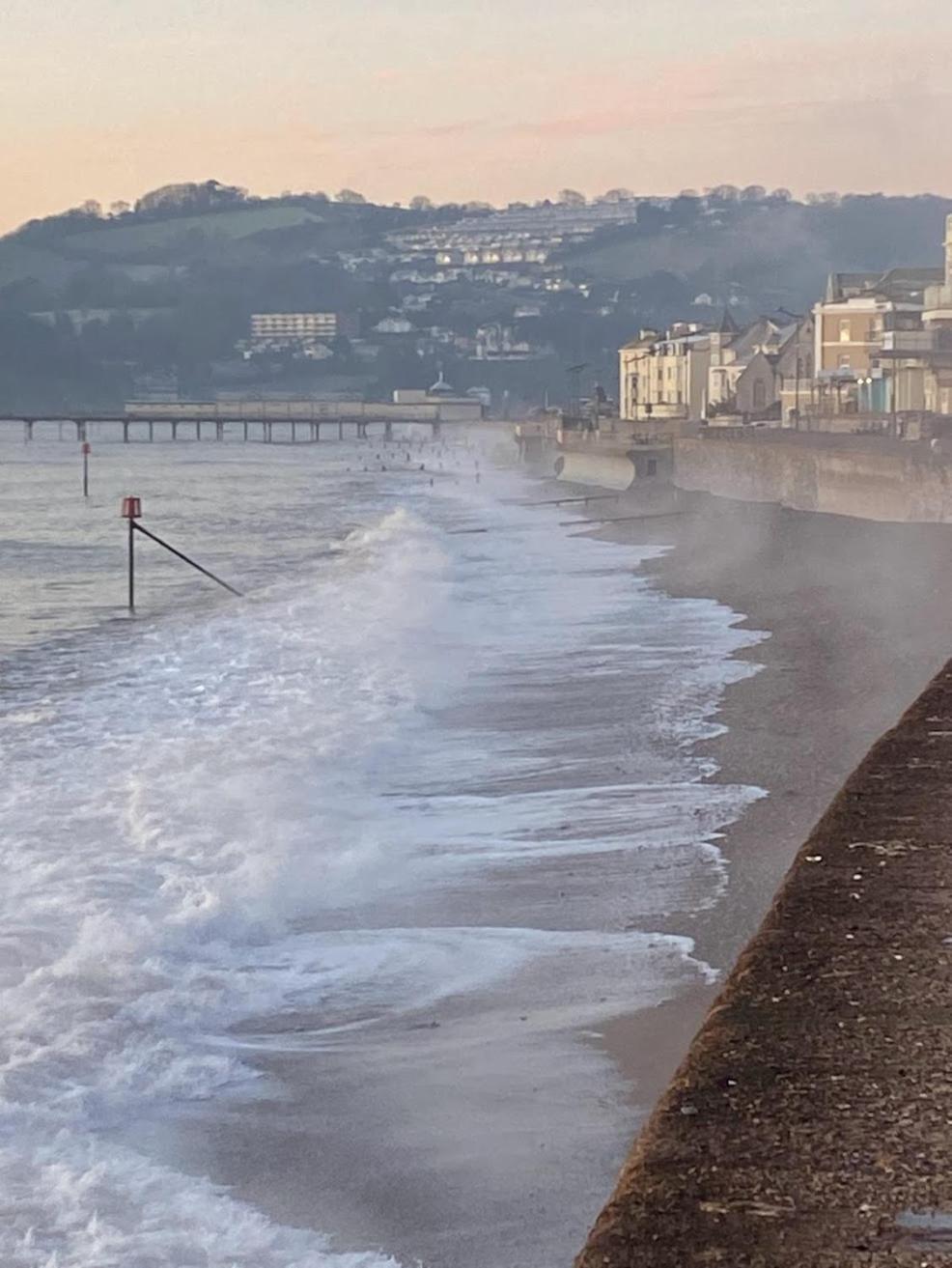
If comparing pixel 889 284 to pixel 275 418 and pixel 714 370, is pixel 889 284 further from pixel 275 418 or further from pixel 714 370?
pixel 275 418

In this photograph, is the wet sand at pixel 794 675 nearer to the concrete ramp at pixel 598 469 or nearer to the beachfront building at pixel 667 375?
the concrete ramp at pixel 598 469

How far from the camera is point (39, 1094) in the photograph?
5469mm

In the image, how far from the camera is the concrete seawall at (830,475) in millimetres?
28125

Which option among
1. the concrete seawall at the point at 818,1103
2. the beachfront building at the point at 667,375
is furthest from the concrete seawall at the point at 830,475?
the beachfront building at the point at 667,375

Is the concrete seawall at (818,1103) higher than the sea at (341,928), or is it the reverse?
the concrete seawall at (818,1103)

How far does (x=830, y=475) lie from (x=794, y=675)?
64.6 ft

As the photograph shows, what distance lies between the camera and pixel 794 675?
14133mm

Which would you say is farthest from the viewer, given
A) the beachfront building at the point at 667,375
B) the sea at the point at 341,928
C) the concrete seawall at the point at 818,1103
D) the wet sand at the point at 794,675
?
the beachfront building at the point at 667,375

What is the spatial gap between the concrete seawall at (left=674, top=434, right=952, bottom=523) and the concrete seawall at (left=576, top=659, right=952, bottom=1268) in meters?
23.6

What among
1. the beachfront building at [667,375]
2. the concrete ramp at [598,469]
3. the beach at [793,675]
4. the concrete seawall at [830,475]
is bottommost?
the concrete ramp at [598,469]

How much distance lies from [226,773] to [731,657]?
611 cm

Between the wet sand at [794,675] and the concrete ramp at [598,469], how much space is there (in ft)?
80.6

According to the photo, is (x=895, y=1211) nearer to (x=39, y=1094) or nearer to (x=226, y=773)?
(x=39, y=1094)

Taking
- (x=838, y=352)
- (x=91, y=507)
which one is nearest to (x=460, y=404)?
(x=838, y=352)
